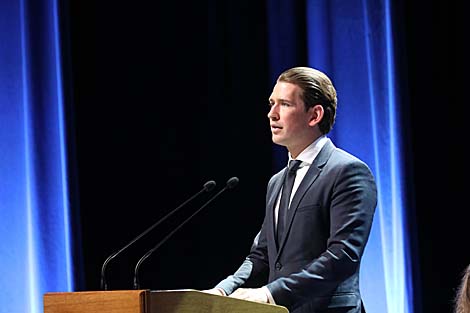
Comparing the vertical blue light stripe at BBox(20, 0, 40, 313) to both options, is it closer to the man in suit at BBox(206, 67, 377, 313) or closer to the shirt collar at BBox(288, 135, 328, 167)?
the man in suit at BBox(206, 67, 377, 313)

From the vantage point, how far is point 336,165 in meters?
2.85

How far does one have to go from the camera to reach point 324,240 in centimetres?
281

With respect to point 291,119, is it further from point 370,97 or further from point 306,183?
point 370,97

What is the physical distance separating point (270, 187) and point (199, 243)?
1191 millimetres

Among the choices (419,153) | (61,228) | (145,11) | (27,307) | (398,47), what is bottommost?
(27,307)

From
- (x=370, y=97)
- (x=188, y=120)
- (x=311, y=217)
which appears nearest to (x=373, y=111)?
(x=370, y=97)

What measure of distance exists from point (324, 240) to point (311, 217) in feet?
0.29

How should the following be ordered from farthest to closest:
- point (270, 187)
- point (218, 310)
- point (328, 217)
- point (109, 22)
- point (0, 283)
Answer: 1. point (109, 22)
2. point (0, 283)
3. point (270, 187)
4. point (328, 217)
5. point (218, 310)

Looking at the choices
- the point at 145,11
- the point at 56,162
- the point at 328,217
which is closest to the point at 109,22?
the point at 145,11

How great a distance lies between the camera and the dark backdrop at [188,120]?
4.12 metres

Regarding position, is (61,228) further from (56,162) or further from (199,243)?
(199,243)

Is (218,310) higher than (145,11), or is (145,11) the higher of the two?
(145,11)

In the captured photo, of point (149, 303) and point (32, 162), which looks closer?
point (149, 303)

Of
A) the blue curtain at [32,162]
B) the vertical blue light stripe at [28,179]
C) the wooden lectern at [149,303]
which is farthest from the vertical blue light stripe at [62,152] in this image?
the wooden lectern at [149,303]
